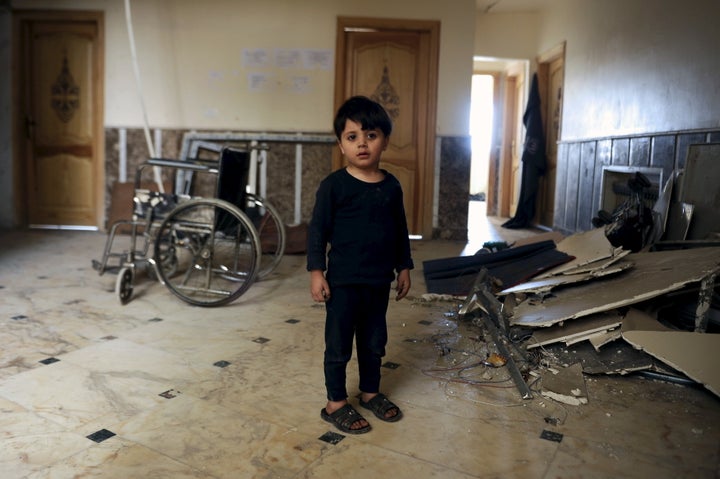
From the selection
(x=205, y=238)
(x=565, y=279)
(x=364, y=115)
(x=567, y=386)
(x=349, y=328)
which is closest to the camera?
(x=364, y=115)

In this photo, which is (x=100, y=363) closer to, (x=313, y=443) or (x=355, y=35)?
(x=313, y=443)

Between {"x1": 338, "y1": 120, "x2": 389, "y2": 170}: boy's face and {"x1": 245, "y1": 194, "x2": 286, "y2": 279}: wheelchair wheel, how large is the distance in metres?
1.95

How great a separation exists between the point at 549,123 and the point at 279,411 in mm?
6481

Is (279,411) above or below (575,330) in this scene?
below

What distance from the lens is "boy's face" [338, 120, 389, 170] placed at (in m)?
1.74

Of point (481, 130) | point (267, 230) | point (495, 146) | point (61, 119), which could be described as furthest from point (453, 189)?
point (481, 130)

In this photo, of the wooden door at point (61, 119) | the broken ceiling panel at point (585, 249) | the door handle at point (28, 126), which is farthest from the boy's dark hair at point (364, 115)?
the door handle at point (28, 126)

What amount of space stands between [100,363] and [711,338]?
2.19 meters

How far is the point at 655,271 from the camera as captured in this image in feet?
8.62

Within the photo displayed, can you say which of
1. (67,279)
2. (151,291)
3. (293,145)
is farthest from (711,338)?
(293,145)

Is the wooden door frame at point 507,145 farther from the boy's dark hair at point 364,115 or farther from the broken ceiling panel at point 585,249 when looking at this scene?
the boy's dark hair at point 364,115

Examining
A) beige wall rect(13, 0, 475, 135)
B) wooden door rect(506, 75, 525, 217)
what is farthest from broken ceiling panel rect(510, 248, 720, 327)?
wooden door rect(506, 75, 525, 217)

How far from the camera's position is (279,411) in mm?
1893

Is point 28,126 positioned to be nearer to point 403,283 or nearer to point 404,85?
point 404,85
